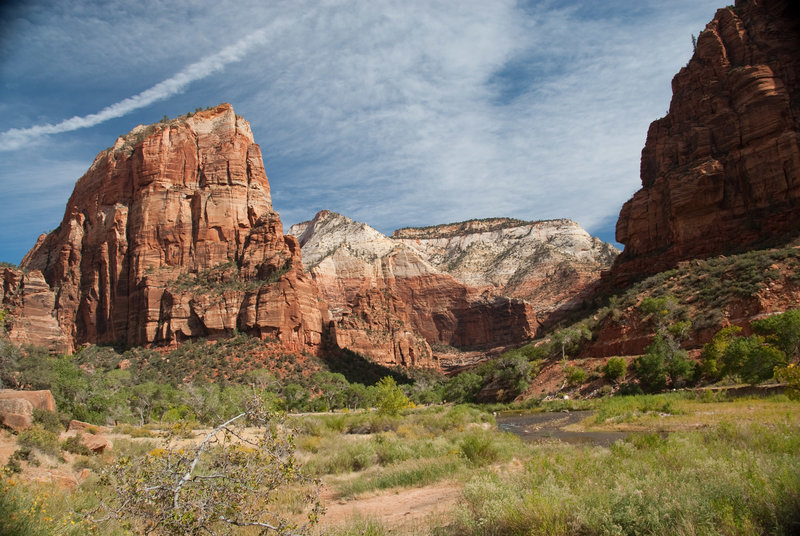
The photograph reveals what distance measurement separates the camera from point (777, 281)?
35562 millimetres

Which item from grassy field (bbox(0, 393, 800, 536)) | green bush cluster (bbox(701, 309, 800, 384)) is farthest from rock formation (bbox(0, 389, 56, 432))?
green bush cluster (bbox(701, 309, 800, 384))

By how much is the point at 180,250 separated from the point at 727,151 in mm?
75506

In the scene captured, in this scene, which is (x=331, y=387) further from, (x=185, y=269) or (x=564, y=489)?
(x=564, y=489)

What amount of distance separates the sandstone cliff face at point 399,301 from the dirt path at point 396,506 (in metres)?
87.9

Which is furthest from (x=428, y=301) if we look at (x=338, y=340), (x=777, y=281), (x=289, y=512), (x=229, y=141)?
(x=289, y=512)

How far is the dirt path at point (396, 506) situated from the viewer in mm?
8430

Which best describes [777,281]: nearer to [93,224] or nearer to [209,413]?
[209,413]

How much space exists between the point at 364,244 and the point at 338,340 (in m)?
52.9

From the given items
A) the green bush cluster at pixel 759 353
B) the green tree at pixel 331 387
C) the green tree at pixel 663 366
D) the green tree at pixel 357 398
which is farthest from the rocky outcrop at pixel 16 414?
the green tree at pixel 357 398

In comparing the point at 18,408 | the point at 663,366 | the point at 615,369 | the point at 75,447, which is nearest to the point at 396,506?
the point at 75,447

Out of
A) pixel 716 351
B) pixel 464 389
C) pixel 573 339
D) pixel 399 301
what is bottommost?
pixel 464 389

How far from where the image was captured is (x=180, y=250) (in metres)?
75.8

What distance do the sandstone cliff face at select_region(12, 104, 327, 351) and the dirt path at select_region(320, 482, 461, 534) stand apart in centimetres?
6039

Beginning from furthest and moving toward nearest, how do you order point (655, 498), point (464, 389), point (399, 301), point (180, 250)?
point (399, 301)
point (180, 250)
point (464, 389)
point (655, 498)
